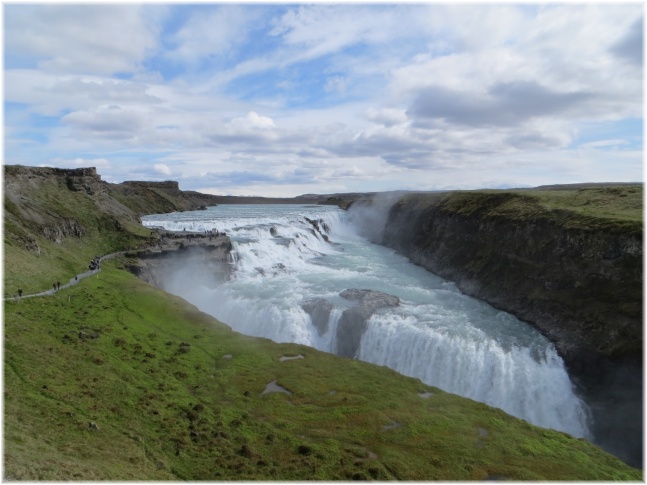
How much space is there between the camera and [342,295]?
4662 cm

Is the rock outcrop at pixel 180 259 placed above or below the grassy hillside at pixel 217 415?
above

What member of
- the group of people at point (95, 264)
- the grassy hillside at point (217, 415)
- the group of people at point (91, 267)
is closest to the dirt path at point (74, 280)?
the group of people at point (91, 267)

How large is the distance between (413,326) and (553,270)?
54.5 ft

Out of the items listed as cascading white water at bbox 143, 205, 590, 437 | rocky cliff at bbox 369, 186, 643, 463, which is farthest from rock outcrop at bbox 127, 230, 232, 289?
rocky cliff at bbox 369, 186, 643, 463

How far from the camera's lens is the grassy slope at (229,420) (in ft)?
58.3

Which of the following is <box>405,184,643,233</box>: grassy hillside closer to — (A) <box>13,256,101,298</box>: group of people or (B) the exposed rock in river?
(B) the exposed rock in river

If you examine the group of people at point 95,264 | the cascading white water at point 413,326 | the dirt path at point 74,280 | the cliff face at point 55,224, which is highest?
the cliff face at point 55,224

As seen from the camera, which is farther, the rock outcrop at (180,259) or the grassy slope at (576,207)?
the rock outcrop at (180,259)

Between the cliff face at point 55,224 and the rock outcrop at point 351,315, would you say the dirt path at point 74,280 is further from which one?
the rock outcrop at point 351,315

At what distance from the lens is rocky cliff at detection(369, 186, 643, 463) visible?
3084 centimetres

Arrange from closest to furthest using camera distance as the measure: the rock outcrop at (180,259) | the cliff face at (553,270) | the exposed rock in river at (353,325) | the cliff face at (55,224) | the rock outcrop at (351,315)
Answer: the cliff face at (553,270) → the exposed rock in river at (353,325) → the rock outcrop at (351,315) → the cliff face at (55,224) → the rock outcrop at (180,259)

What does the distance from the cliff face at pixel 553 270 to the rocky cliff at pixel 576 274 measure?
97 millimetres

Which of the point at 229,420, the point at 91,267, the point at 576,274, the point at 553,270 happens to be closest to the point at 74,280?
the point at 91,267

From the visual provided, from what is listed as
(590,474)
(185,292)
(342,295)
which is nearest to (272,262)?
(185,292)
